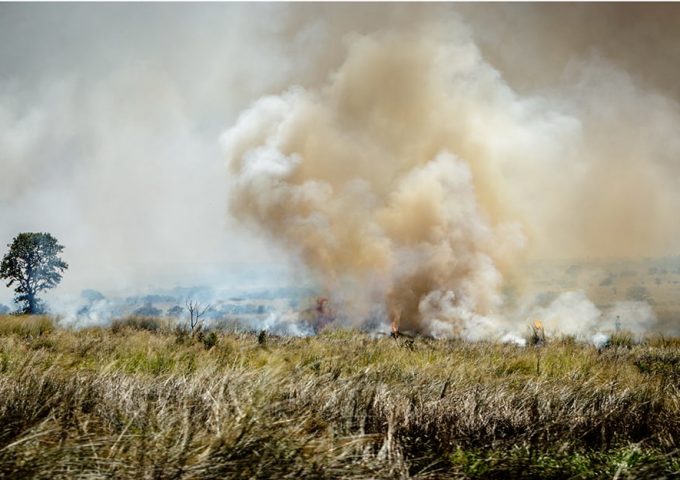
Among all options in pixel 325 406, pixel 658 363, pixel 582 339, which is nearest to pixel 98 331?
pixel 325 406

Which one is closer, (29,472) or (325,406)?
(29,472)

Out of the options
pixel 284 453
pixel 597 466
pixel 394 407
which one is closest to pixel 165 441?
pixel 284 453

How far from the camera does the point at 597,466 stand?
421 centimetres

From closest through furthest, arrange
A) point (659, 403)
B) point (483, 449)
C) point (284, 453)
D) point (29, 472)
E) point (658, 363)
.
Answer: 1. point (29, 472)
2. point (284, 453)
3. point (483, 449)
4. point (659, 403)
5. point (658, 363)

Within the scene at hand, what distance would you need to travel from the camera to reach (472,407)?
19.1 ft

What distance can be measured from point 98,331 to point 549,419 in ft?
49.0

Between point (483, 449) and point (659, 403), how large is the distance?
3.72 m

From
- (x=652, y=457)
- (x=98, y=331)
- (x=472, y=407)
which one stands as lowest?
(x=652, y=457)

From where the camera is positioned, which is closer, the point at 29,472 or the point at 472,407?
the point at 29,472

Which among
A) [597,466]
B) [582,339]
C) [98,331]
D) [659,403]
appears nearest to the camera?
[597,466]

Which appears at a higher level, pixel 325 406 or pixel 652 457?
pixel 325 406

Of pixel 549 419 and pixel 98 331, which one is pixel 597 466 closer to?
pixel 549 419

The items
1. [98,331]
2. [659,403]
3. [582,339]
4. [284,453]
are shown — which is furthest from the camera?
[582,339]

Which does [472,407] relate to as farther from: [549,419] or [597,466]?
[597,466]
